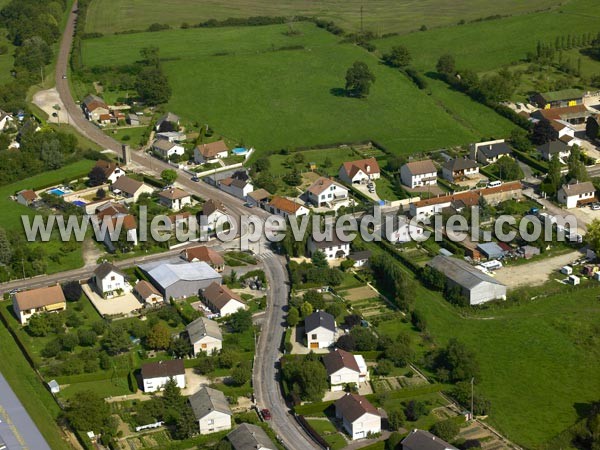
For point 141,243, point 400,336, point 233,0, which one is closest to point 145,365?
point 400,336

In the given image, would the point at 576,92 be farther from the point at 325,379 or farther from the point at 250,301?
the point at 325,379

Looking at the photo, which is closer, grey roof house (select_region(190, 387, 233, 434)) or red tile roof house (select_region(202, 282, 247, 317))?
grey roof house (select_region(190, 387, 233, 434))

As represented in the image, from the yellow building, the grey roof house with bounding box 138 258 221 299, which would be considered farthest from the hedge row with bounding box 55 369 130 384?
the grey roof house with bounding box 138 258 221 299

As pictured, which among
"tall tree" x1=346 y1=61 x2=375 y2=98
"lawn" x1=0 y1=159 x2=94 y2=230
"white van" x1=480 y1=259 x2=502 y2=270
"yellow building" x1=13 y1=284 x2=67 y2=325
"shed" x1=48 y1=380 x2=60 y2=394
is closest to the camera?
"shed" x1=48 y1=380 x2=60 y2=394

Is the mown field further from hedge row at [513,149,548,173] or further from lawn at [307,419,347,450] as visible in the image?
lawn at [307,419,347,450]

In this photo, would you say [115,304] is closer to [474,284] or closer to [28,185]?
[474,284]

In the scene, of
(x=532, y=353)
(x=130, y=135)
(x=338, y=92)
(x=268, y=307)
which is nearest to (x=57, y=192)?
(x=130, y=135)
